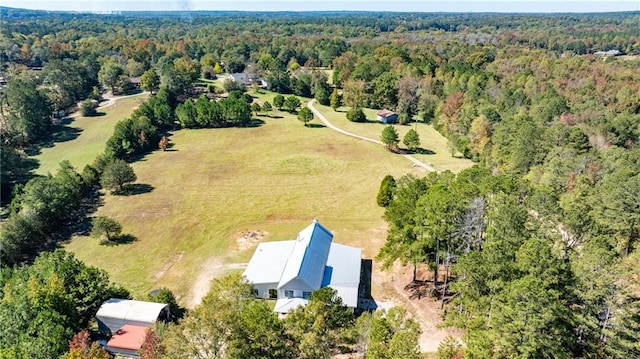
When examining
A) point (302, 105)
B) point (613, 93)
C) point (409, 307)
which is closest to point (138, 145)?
point (302, 105)

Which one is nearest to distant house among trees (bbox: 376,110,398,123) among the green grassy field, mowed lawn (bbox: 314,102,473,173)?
mowed lawn (bbox: 314,102,473,173)

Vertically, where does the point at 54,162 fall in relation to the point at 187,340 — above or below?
below

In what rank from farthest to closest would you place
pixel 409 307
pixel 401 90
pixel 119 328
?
pixel 401 90
pixel 409 307
pixel 119 328

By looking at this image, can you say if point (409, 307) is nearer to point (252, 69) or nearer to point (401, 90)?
point (401, 90)

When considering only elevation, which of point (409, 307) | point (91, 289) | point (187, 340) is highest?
point (187, 340)

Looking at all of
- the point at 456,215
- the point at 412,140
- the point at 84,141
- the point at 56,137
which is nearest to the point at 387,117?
the point at 412,140

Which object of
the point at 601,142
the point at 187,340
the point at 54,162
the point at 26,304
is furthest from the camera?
the point at 54,162

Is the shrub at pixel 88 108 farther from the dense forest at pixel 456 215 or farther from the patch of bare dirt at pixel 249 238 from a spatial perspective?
the patch of bare dirt at pixel 249 238

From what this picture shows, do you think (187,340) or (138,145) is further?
(138,145)

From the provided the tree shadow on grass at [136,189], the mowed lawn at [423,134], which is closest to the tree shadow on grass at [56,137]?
the tree shadow on grass at [136,189]
